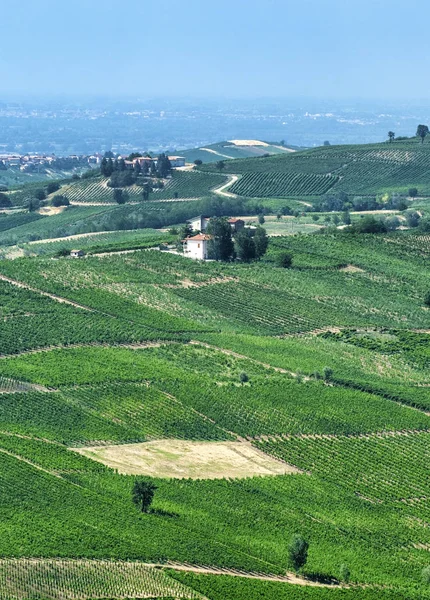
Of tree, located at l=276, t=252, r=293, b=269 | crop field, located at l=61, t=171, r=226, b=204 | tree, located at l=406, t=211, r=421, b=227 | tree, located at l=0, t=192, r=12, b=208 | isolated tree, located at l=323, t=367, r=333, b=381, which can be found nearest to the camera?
isolated tree, located at l=323, t=367, r=333, b=381

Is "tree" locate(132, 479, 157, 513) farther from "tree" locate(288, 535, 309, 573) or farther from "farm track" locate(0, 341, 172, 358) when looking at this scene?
"farm track" locate(0, 341, 172, 358)

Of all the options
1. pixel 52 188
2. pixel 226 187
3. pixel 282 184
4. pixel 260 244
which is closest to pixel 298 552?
pixel 260 244

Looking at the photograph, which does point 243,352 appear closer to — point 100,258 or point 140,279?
point 140,279

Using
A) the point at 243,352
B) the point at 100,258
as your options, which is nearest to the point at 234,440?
the point at 243,352

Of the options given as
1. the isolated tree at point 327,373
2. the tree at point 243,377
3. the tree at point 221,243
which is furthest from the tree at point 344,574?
the tree at point 221,243

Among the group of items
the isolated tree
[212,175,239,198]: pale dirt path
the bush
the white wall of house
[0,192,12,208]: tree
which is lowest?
[0,192,12,208]: tree

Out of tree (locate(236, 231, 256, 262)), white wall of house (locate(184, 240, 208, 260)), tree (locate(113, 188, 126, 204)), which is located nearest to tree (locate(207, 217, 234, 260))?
white wall of house (locate(184, 240, 208, 260))
